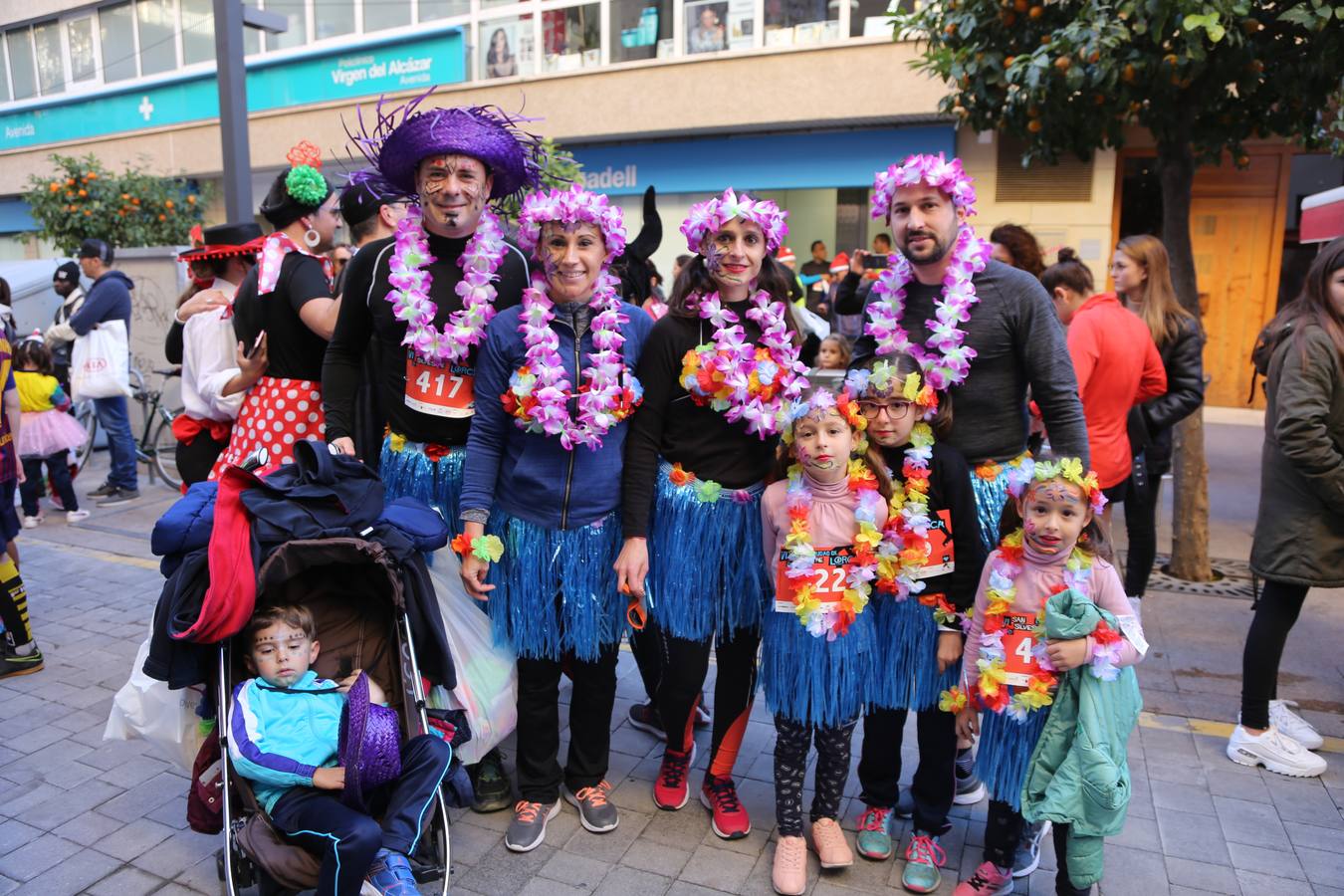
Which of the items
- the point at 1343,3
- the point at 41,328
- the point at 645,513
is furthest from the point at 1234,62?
the point at 41,328

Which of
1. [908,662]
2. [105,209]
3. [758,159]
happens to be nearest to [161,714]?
[908,662]

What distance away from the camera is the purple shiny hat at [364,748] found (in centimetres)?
257

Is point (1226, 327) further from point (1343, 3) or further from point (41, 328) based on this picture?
point (41, 328)

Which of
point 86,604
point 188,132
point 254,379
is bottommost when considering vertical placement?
point 86,604

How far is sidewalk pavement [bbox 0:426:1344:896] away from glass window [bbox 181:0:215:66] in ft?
55.0

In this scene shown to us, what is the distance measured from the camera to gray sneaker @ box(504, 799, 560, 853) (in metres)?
3.11

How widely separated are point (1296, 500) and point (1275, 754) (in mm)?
958

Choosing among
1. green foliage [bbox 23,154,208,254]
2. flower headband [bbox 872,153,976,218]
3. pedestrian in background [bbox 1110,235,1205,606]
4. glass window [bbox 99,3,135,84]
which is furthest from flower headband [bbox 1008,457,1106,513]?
glass window [bbox 99,3,135,84]

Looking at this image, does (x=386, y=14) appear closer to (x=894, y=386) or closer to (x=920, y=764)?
(x=894, y=386)

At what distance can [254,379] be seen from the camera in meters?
3.84

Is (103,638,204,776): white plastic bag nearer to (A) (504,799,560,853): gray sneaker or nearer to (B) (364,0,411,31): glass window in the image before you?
(A) (504,799,560,853): gray sneaker

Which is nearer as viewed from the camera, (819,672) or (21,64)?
(819,672)

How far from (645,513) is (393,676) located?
0.95 m

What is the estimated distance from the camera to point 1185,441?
5859 millimetres
